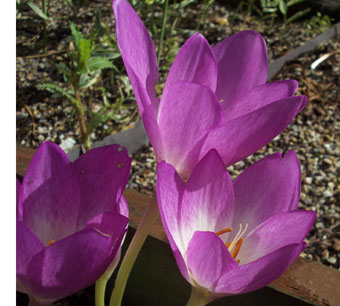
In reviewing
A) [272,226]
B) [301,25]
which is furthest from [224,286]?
[301,25]

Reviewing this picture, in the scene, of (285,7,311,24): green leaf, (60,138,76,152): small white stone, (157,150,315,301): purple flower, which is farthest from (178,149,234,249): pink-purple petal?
(285,7,311,24): green leaf

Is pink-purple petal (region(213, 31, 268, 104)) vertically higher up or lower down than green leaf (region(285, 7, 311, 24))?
higher up

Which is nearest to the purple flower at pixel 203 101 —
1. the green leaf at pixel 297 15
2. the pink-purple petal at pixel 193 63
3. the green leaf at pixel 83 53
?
the pink-purple petal at pixel 193 63

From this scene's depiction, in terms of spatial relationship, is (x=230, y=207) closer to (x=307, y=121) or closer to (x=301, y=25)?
(x=307, y=121)

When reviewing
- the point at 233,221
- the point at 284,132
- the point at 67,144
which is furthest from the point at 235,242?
the point at 284,132

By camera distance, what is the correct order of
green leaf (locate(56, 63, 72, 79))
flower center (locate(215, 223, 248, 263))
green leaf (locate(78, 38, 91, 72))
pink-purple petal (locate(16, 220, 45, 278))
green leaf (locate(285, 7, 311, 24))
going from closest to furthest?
pink-purple petal (locate(16, 220, 45, 278))
flower center (locate(215, 223, 248, 263))
green leaf (locate(78, 38, 91, 72))
green leaf (locate(56, 63, 72, 79))
green leaf (locate(285, 7, 311, 24))

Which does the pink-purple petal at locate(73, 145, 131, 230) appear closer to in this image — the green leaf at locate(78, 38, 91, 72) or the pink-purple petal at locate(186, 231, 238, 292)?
the pink-purple petal at locate(186, 231, 238, 292)
